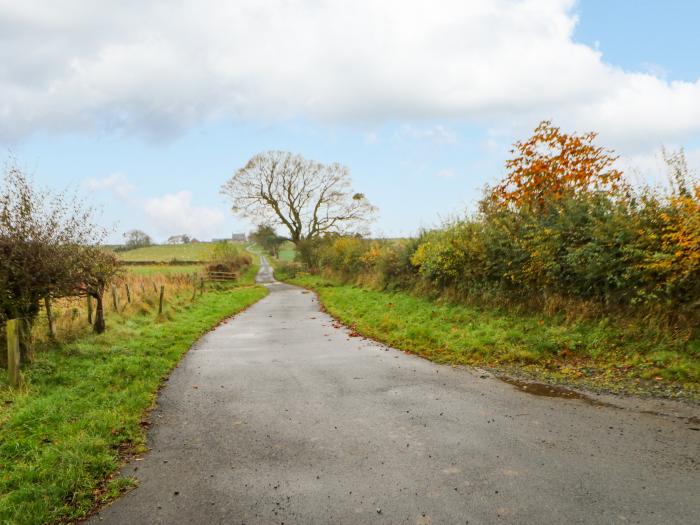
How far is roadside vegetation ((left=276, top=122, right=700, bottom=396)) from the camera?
766 cm

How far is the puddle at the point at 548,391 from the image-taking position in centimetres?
623

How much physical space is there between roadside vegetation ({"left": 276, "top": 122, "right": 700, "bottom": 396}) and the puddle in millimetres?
569

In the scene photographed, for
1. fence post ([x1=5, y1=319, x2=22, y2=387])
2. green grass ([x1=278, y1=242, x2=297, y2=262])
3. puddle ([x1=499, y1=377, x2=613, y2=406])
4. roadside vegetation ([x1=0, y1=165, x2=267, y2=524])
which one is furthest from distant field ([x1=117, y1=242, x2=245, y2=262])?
puddle ([x1=499, y1=377, x2=613, y2=406])

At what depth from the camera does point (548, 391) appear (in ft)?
22.0

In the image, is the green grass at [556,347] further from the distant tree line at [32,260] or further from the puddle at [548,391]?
the distant tree line at [32,260]

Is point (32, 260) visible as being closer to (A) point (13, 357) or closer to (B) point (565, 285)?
(A) point (13, 357)

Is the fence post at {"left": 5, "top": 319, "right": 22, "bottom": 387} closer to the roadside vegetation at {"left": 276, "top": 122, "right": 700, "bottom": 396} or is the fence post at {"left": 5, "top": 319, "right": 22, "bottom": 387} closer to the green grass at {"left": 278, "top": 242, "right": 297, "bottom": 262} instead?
the roadside vegetation at {"left": 276, "top": 122, "right": 700, "bottom": 396}

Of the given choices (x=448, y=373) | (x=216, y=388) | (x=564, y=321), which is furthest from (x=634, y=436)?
(x=216, y=388)

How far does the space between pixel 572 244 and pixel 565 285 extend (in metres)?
0.99

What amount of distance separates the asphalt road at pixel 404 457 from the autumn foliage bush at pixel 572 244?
3688 millimetres

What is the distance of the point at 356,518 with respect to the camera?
361 cm

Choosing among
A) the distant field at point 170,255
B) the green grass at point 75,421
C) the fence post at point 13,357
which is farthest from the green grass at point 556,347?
the distant field at point 170,255

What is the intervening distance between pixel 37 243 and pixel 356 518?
8.73 metres

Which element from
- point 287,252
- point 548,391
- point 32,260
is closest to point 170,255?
point 287,252
